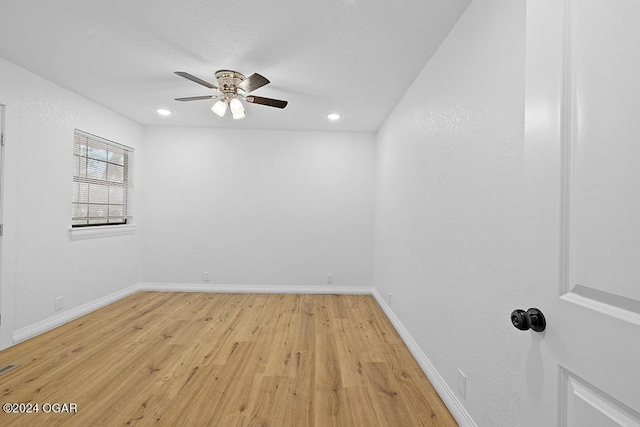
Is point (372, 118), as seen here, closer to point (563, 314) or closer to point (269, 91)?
point (269, 91)

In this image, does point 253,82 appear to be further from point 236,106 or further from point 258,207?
point 258,207

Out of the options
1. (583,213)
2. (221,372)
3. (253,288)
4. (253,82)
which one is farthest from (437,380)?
(253,288)

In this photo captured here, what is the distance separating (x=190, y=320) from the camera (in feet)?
10.1

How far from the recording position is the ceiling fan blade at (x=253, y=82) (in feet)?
7.06

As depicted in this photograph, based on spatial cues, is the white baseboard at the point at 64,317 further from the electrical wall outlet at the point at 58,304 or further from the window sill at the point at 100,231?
the window sill at the point at 100,231

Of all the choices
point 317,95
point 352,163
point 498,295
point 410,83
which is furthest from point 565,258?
point 352,163

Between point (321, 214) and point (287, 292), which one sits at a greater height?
point (321, 214)

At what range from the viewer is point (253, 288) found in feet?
13.8

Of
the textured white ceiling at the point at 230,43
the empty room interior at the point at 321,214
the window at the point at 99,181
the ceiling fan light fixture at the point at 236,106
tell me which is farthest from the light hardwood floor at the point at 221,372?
the textured white ceiling at the point at 230,43

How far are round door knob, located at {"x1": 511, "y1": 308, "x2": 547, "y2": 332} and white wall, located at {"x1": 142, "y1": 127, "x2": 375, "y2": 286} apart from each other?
11.4 feet

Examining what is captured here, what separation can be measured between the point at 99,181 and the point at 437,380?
4.24 m

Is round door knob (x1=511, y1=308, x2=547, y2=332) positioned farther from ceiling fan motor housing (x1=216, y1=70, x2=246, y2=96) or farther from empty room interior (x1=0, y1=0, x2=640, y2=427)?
ceiling fan motor housing (x1=216, y1=70, x2=246, y2=96)

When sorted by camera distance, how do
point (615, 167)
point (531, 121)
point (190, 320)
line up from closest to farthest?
point (615, 167) < point (531, 121) < point (190, 320)

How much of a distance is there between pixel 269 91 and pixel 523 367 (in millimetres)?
2916
